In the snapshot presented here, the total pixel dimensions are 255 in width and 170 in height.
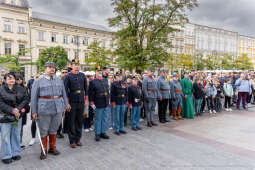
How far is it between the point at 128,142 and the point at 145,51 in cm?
1251

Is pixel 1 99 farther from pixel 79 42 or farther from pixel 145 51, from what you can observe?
pixel 79 42

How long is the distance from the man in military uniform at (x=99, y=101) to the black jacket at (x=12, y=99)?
181 cm

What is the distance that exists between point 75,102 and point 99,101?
77cm

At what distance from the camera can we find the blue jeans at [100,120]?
5.65 m

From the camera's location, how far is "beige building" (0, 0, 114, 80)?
118ft

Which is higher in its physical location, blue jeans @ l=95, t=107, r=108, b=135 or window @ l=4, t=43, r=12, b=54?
window @ l=4, t=43, r=12, b=54

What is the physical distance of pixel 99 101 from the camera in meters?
5.66

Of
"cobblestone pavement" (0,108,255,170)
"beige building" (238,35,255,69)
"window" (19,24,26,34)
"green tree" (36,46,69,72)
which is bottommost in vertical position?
"cobblestone pavement" (0,108,255,170)

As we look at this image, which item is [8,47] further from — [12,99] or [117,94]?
[12,99]

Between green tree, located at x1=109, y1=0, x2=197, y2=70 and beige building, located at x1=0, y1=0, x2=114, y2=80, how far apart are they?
26.2m

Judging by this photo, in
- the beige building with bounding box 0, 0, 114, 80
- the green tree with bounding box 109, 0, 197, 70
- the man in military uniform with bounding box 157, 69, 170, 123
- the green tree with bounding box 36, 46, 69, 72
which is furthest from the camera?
the beige building with bounding box 0, 0, 114, 80

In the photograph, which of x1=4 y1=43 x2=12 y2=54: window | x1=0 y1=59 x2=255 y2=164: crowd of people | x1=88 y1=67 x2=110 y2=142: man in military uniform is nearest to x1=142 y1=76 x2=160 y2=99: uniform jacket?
x1=0 y1=59 x2=255 y2=164: crowd of people

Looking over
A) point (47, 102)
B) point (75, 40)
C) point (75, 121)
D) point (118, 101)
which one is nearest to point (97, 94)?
point (118, 101)

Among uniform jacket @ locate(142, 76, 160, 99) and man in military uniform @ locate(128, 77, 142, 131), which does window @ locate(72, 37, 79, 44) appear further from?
man in military uniform @ locate(128, 77, 142, 131)
